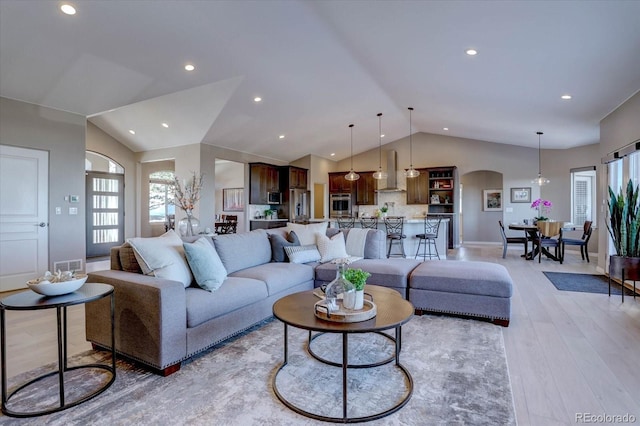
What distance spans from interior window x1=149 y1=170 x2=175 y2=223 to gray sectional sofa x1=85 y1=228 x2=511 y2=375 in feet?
21.0

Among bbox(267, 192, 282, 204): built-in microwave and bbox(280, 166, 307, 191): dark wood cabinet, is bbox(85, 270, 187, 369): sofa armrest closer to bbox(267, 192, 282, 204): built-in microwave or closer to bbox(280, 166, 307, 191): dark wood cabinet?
bbox(267, 192, 282, 204): built-in microwave

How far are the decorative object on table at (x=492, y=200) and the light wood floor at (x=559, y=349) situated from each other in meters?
6.34

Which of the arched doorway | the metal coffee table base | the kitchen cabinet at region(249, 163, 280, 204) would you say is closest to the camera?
the metal coffee table base

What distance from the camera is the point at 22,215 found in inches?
197

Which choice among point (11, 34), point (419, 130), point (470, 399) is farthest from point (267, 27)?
point (419, 130)

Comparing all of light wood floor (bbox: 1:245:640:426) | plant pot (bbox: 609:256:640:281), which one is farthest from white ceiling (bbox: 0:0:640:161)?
light wood floor (bbox: 1:245:640:426)

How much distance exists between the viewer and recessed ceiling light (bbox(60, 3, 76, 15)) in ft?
10.8

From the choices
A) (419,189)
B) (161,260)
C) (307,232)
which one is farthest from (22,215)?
(419,189)

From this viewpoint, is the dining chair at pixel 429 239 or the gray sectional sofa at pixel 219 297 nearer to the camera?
the gray sectional sofa at pixel 219 297

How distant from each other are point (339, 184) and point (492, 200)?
483 centimetres

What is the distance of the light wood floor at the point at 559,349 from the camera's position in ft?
6.59

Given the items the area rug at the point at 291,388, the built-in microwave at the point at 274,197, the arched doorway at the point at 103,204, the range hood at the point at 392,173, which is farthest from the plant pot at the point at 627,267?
the arched doorway at the point at 103,204

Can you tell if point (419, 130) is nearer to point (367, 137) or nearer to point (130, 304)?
point (367, 137)

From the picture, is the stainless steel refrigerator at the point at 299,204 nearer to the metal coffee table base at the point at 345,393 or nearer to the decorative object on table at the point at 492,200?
the decorative object on table at the point at 492,200
